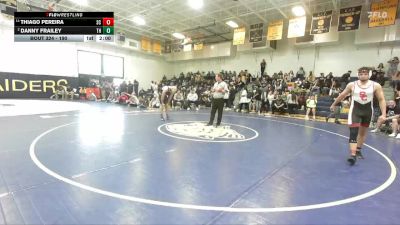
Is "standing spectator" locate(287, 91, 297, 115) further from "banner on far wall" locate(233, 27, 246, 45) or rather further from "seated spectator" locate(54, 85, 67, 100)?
"seated spectator" locate(54, 85, 67, 100)

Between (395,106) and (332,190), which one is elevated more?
(395,106)

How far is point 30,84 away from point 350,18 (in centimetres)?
2211

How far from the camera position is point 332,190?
290 cm

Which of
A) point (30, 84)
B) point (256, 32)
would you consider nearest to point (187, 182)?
point (256, 32)

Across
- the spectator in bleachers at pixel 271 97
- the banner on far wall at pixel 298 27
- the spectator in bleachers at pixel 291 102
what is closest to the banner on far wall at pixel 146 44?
the banner on far wall at pixel 298 27

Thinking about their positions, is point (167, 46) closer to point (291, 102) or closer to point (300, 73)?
point (300, 73)

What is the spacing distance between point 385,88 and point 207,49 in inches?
590

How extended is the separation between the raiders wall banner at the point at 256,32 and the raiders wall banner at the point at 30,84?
15223mm

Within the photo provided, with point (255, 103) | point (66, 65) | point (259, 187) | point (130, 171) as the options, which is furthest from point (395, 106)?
point (66, 65)

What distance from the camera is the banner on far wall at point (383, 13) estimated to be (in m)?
11.0

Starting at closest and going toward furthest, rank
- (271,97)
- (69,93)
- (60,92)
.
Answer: (271,97)
(60,92)
(69,93)

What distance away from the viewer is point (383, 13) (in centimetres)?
1131

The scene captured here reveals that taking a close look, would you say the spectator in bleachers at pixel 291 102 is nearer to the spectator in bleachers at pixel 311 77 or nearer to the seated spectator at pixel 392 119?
the spectator in bleachers at pixel 311 77

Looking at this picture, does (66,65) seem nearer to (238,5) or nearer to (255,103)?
(238,5)
